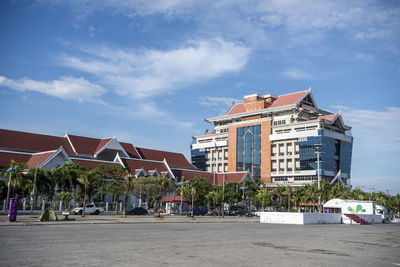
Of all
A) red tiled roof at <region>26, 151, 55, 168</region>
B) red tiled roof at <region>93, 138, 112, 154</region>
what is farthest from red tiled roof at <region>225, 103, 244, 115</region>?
red tiled roof at <region>26, 151, 55, 168</region>

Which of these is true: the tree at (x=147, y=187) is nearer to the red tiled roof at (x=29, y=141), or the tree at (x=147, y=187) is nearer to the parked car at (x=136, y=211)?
the parked car at (x=136, y=211)

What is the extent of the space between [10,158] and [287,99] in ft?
281

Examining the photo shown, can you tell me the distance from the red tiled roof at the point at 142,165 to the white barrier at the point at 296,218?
134 ft

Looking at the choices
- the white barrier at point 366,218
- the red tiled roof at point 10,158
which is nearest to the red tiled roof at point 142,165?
the red tiled roof at point 10,158

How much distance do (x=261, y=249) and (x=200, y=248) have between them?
9.50 feet

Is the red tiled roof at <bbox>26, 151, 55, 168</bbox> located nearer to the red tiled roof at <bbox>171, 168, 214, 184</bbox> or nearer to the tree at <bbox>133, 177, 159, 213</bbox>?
the tree at <bbox>133, 177, 159, 213</bbox>

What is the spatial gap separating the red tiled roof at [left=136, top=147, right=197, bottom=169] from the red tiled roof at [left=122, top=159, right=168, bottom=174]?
27.0ft

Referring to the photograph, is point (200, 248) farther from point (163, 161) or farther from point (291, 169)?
point (291, 169)

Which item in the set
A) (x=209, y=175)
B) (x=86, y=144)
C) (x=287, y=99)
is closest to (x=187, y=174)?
(x=209, y=175)

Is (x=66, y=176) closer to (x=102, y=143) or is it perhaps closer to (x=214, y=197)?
(x=214, y=197)

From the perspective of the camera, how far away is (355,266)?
44.6ft

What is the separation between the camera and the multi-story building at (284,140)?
111312mm

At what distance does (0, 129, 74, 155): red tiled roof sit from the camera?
78.8 m

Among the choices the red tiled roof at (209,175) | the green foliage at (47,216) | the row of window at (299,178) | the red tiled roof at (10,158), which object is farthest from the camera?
the row of window at (299,178)
